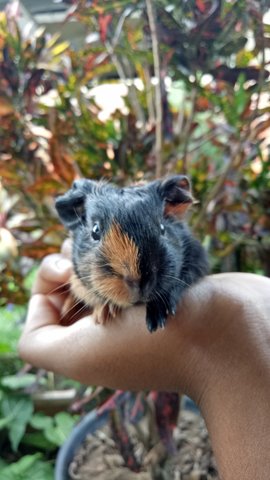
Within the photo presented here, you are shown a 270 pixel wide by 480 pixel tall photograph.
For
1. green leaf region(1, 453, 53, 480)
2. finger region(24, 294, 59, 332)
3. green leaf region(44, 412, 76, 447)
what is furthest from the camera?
green leaf region(44, 412, 76, 447)

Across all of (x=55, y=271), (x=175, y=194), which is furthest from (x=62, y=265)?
(x=175, y=194)

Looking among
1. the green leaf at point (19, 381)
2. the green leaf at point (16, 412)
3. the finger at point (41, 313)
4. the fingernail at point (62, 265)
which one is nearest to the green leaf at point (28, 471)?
the green leaf at point (16, 412)

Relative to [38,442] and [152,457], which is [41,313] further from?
[38,442]

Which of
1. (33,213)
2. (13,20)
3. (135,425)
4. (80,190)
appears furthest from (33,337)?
(13,20)

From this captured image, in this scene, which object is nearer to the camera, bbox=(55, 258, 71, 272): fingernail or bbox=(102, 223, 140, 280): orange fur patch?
bbox=(102, 223, 140, 280): orange fur patch

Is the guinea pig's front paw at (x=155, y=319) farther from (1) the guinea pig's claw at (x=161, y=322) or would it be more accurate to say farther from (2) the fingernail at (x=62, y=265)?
(2) the fingernail at (x=62, y=265)

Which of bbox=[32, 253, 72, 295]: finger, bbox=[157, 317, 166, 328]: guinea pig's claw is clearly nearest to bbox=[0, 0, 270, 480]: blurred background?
bbox=[32, 253, 72, 295]: finger

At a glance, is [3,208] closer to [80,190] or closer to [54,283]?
[54,283]

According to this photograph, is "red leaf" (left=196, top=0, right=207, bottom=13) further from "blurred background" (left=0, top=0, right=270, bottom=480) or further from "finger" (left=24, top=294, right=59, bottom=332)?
"finger" (left=24, top=294, right=59, bottom=332)
